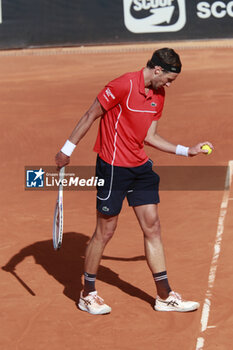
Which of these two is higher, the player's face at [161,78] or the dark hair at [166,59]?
the dark hair at [166,59]

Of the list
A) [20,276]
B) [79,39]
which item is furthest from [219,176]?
[79,39]

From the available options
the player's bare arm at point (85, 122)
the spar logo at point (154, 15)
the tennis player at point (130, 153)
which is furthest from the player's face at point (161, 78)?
the spar logo at point (154, 15)

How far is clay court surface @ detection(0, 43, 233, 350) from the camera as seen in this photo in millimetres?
6961

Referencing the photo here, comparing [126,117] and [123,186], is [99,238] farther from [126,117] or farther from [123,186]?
[126,117]

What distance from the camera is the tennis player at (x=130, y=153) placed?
6887 mm

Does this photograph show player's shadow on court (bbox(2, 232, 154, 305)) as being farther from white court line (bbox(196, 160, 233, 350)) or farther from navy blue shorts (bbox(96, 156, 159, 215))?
navy blue shorts (bbox(96, 156, 159, 215))

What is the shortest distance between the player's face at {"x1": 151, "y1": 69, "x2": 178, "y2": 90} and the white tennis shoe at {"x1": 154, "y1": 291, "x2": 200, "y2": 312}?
201 cm

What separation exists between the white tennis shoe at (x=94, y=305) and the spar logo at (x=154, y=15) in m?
16.2

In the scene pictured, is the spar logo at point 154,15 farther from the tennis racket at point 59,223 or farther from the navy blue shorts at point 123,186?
the navy blue shorts at point 123,186

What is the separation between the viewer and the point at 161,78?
691cm

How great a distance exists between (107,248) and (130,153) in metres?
2.44

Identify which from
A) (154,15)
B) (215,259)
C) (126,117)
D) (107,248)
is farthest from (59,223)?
(154,15)

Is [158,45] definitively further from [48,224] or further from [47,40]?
[48,224]

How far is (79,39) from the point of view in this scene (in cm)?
2317
